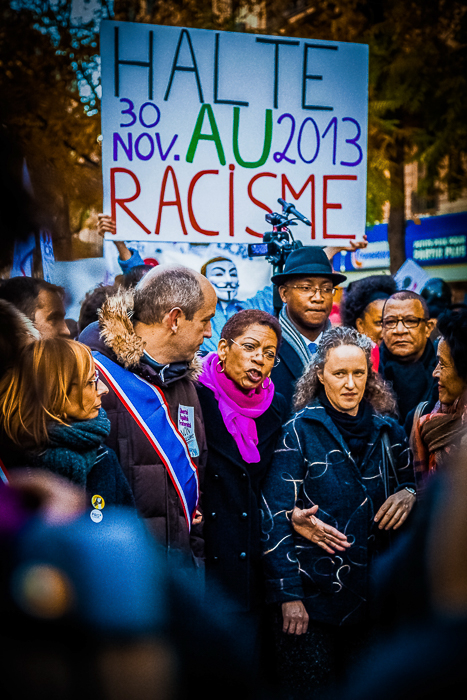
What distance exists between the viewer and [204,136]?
11.5 feet

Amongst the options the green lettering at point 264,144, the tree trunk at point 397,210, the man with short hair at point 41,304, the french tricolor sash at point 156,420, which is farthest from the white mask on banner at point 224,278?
the tree trunk at point 397,210

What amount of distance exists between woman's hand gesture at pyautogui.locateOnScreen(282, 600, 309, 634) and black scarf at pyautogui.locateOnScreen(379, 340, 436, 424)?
1334mm

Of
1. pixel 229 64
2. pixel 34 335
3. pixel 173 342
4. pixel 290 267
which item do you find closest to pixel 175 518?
pixel 173 342

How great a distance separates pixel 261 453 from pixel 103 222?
1570 mm

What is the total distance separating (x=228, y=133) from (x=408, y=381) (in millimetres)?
1617

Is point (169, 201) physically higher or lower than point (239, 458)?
higher

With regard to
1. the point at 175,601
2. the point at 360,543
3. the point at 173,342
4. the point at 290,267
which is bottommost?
the point at 360,543

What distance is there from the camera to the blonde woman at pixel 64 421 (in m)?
1.53

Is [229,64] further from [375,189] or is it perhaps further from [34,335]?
[375,189]

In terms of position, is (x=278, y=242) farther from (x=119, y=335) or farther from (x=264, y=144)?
(x=119, y=335)

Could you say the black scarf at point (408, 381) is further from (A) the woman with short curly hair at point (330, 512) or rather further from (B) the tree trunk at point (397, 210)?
(B) the tree trunk at point (397, 210)

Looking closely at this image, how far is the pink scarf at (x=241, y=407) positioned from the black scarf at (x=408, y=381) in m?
1.04

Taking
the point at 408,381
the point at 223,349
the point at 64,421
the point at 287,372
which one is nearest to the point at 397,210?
the point at 408,381

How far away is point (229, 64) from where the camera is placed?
353 centimetres
